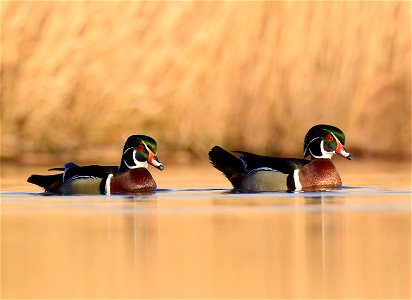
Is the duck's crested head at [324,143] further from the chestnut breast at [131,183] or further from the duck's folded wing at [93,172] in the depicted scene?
the duck's folded wing at [93,172]

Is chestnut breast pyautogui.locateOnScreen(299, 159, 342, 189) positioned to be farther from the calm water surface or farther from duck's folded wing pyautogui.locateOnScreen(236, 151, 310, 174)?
the calm water surface

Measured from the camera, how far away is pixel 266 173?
20281 mm

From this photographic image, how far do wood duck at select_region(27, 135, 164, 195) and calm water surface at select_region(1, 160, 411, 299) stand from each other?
1.24ft

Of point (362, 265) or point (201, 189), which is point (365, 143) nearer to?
point (201, 189)

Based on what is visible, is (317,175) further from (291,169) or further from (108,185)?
(108,185)

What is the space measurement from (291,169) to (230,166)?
1200 millimetres

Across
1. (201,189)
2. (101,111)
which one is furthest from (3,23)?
(201,189)

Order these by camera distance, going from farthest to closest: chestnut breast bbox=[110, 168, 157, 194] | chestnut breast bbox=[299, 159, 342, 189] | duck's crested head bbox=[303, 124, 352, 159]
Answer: duck's crested head bbox=[303, 124, 352, 159], chestnut breast bbox=[299, 159, 342, 189], chestnut breast bbox=[110, 168, 157, 194]

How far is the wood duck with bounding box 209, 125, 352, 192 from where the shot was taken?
2014 centimetres

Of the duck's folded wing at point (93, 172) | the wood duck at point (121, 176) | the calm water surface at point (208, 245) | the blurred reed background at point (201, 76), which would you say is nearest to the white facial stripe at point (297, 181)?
the calm water surface at point (208, 245)

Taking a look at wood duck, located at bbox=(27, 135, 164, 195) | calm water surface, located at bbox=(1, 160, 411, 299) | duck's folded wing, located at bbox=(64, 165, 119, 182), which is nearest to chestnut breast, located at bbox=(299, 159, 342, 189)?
calm water surface, located at bbox=(1, 160, 411, 299)

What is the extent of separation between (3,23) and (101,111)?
4.49m

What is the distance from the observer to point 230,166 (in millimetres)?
21125

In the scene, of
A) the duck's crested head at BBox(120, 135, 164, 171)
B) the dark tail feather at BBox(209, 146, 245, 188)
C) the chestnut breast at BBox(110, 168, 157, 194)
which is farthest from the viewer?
the dark tail feather at BBox(209, 146, 245, 188)
